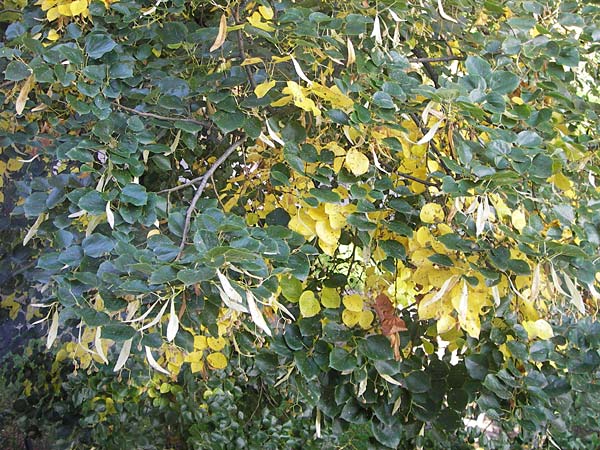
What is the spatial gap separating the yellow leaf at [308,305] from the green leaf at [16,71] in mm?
539

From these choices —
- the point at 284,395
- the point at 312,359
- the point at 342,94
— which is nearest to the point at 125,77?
the point at 342,94

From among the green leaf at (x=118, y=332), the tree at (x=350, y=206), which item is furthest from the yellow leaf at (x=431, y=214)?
→ the green leaf at (x=118, y=332)

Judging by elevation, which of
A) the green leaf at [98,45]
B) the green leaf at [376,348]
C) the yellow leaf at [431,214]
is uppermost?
the green leaf at [98,45]

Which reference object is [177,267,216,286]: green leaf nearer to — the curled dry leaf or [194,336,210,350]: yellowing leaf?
the curled dry leaf

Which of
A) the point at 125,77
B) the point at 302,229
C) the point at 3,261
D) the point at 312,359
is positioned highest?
the point at 125,77

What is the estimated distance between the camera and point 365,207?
3.06ft

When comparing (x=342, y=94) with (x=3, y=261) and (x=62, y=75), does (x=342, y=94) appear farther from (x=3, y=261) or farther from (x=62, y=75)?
(x=3, y=261)

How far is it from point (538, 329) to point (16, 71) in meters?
0.88

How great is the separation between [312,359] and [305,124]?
0.39 m

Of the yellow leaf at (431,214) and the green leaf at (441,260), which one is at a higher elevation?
the yellow leaf at (431,214)

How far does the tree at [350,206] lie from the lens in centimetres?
86

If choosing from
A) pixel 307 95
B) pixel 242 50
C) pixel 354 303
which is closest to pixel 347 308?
pixel 354 303

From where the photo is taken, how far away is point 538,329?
0.99 metres

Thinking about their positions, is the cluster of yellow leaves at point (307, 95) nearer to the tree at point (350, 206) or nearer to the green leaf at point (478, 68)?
the tree at point (350, 206)
